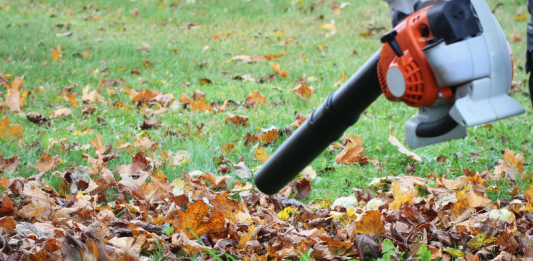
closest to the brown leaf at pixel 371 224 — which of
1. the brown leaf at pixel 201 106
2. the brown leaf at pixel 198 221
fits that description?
the brown leaf at pixel 198 221

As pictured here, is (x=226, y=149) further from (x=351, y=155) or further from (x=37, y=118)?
(x=37, y=118)

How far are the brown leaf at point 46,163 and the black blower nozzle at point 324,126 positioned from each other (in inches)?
50.8

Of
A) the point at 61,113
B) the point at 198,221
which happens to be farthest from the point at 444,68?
the point at 61,113

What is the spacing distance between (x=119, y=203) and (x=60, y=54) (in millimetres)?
3866

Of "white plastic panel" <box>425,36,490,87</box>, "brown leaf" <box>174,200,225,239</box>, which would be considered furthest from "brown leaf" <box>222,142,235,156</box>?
"white plastic panel" <box>425,36,490,87</box>

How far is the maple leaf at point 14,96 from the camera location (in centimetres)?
344

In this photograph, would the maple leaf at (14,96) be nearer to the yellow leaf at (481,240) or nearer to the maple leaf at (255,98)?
the maple leaf at (255,98)

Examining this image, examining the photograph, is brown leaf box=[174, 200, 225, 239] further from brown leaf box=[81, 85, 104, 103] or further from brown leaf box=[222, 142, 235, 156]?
brown leaf box=[81, 85, 104, 103]

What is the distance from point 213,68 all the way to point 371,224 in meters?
3.61

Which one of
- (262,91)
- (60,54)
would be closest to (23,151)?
(262,91)

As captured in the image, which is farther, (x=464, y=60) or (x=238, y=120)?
(x=238, y=120)

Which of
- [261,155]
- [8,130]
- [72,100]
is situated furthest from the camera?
[72,100]

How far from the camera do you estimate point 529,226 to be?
182cm

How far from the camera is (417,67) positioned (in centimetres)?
99
